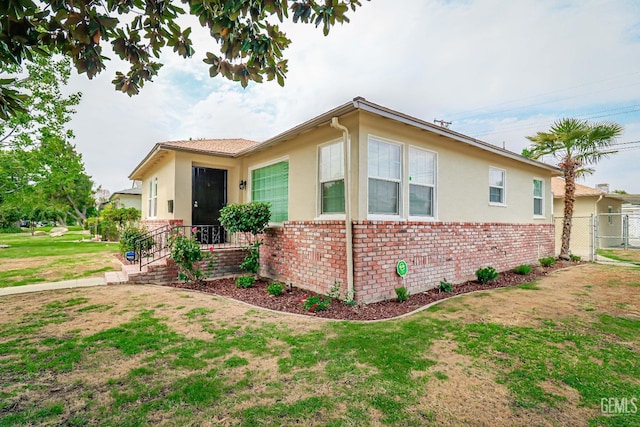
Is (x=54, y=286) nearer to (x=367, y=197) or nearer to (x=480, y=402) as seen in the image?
(x=367, y=197)

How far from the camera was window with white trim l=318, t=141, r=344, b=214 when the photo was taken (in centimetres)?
620

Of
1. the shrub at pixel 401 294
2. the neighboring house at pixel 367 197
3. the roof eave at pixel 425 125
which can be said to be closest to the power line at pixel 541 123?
the neighboring house at pixel 367 197

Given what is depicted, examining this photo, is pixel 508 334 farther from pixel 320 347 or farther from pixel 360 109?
pixel 360 109

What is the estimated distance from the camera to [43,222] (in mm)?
48062

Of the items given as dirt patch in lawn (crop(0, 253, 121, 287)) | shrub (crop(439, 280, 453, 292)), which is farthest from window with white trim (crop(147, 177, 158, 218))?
shrub (crop(439, 280, 453, 292))

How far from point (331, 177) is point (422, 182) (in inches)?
88.0

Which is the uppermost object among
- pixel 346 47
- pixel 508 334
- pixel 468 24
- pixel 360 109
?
pixel 468 24

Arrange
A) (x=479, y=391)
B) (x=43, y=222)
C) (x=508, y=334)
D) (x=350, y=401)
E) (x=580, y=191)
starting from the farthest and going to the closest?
(x=43, y=222)
(x=580, y=191)
(x=508, y=334)
(x=479, y=391)
(x=350, y=401)

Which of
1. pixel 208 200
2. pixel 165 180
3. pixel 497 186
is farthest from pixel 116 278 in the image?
pixel 497 186

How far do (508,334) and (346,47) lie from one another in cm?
755

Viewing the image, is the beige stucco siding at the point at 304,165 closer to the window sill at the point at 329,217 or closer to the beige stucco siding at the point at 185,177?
the window sill at the point at 329,217

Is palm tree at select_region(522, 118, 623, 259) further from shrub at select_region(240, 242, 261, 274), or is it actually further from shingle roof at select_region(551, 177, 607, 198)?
shrub at select_region(240, 242, 261, 274)

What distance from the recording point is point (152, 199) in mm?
11977

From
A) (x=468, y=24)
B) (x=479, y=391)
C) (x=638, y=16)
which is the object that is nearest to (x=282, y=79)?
(x=479, y=391)
